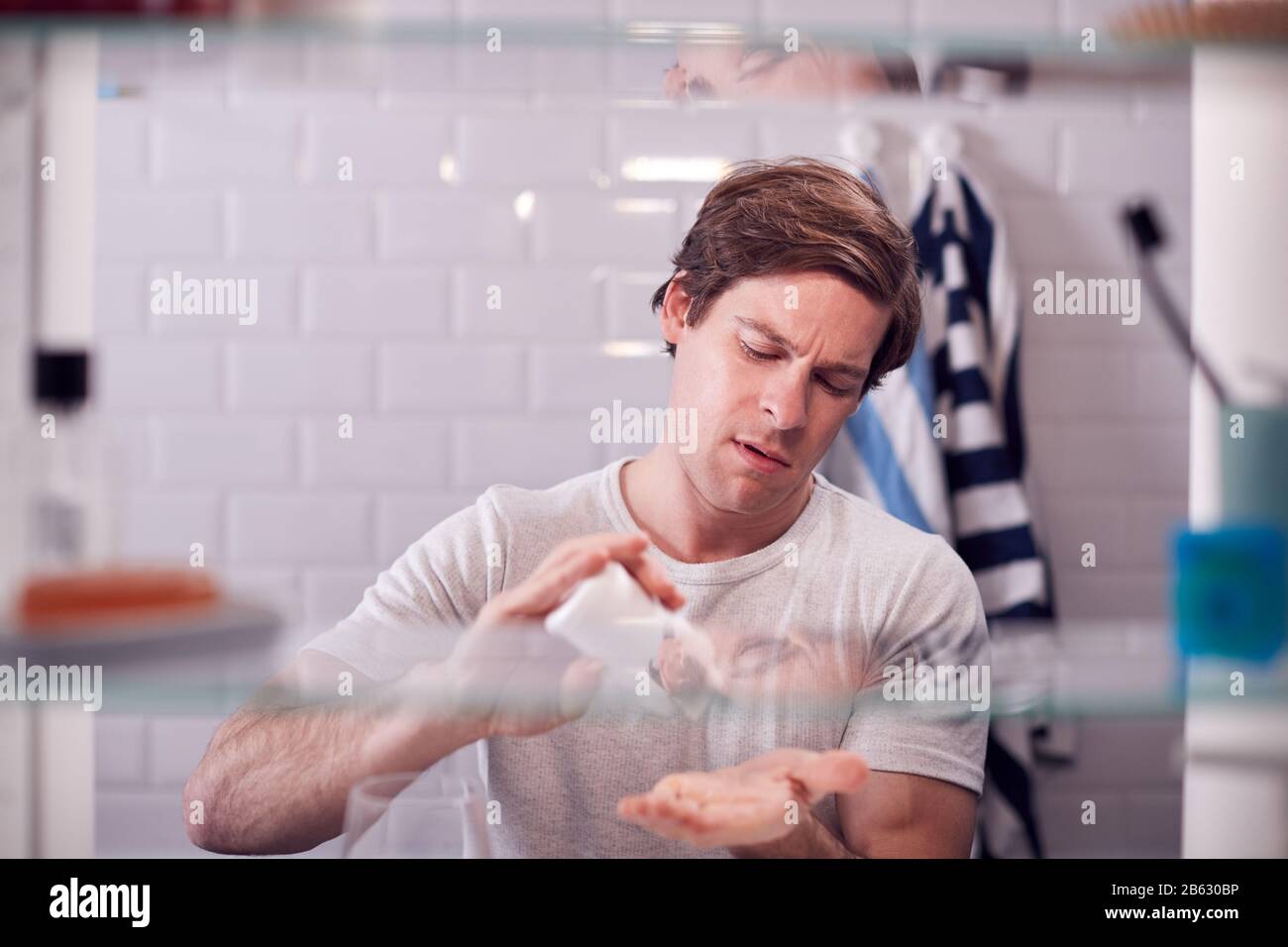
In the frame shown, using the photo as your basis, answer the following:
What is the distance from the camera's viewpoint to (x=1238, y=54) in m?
0.80

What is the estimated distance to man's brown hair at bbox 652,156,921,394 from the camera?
2.45ft

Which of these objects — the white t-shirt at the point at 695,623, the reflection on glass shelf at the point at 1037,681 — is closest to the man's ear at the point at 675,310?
the white t-shirt at the point at 695,623

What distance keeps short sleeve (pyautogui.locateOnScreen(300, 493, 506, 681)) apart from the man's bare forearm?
19 millimetres

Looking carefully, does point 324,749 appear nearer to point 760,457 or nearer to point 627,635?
point 627,635

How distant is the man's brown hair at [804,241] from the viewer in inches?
29.4

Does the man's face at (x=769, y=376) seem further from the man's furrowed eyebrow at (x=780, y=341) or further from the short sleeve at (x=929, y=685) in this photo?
the short sleeve at (x=929, y=685)

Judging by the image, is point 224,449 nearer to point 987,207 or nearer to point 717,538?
point 717,538

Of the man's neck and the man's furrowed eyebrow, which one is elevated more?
the man's furrowed eyebrow

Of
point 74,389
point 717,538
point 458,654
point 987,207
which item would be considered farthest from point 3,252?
point 987,207

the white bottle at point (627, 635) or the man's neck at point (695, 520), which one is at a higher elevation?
the man's neck at point (695, 520)

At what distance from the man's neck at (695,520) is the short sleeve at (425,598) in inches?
4.4

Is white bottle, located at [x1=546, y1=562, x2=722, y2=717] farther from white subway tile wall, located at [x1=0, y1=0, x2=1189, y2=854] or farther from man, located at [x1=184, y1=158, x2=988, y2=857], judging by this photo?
white subway tile wall, located at [x1=0, y1=0, x2=1189, y2=854]

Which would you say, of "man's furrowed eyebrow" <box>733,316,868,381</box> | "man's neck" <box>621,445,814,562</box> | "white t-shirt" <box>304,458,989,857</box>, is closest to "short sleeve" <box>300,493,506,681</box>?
A: "white t-shirt" <box>304,458,989,857</box>

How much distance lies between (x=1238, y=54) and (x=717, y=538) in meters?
0.53
